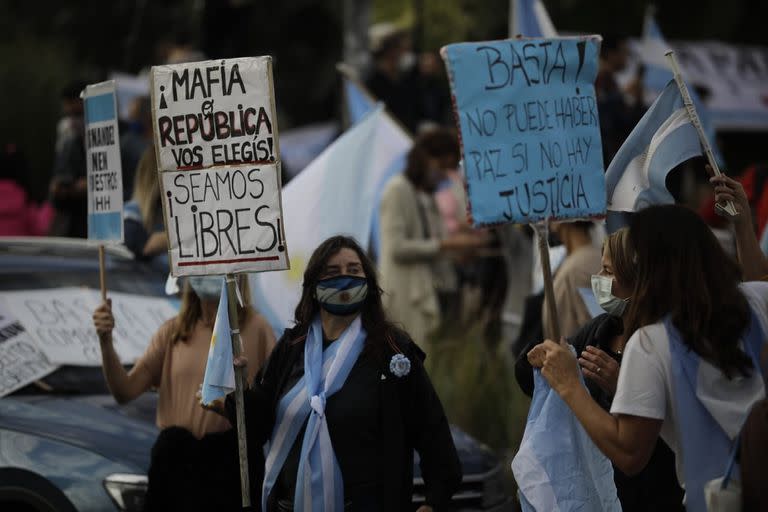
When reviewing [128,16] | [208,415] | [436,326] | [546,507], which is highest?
[128,16]

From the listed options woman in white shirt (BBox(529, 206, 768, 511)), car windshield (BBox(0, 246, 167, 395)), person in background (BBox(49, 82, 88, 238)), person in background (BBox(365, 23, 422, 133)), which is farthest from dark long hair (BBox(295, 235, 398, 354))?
person in background (BBox(365, 23, 422, 133))

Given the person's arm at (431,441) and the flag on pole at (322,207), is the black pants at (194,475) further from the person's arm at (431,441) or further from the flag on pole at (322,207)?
the flag on pole at (322,207)

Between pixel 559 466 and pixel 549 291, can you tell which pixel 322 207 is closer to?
pixel 549 291

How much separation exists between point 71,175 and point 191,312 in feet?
15.8

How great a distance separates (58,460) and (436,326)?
4.36m

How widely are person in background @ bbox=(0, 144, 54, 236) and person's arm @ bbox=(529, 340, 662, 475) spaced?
287 inches

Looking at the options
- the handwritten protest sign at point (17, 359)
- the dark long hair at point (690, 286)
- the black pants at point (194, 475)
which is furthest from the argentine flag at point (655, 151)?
the handwritten protest sign at point (17, 359)

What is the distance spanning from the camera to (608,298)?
507 centimetres

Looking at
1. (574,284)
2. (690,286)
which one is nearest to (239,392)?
(690,286)

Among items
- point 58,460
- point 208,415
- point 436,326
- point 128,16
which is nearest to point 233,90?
point 208,415

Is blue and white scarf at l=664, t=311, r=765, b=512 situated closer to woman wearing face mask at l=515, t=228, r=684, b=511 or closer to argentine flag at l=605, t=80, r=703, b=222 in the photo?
woman wearing face mask at l=515, t=228, r=684, b=511

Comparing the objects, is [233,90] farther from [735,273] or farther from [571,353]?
[735,273]

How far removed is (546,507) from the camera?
502 centimetres

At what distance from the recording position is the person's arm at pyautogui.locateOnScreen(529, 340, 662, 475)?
4.49 meters
